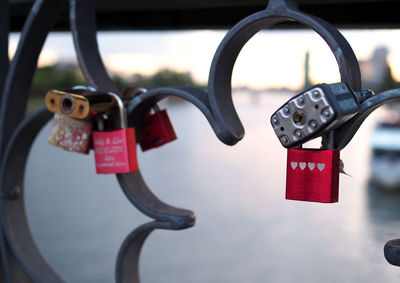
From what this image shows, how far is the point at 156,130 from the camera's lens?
0.64 metres

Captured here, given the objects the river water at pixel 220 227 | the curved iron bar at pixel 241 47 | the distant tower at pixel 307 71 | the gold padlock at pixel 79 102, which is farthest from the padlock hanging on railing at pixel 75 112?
the river water at pixel 220 227

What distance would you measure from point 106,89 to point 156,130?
0.09 meters

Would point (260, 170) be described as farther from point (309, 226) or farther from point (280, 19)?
point (280, 19)

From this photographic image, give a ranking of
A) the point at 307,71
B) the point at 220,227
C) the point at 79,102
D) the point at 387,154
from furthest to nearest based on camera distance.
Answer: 1. the point at 387,154
2. the point at 220,227
3. the point at 307,71
4. the point at 79,102

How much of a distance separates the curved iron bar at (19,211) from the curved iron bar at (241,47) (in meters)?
0.27

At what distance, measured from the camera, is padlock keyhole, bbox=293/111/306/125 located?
404mm

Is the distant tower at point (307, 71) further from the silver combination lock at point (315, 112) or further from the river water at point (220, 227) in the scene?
the river water at point (220, 227)

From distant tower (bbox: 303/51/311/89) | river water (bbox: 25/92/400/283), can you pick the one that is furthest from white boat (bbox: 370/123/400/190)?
distant tower (bbox: 303/51/311/89)

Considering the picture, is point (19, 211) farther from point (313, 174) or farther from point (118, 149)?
point (313, 174)

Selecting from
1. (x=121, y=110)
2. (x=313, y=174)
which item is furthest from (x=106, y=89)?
(x=313, y=174)

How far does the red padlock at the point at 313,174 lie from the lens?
43cm

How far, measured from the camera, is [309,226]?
253 centimetres

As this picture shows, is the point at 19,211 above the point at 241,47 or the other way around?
the other way around

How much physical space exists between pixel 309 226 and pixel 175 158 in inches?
89.2
